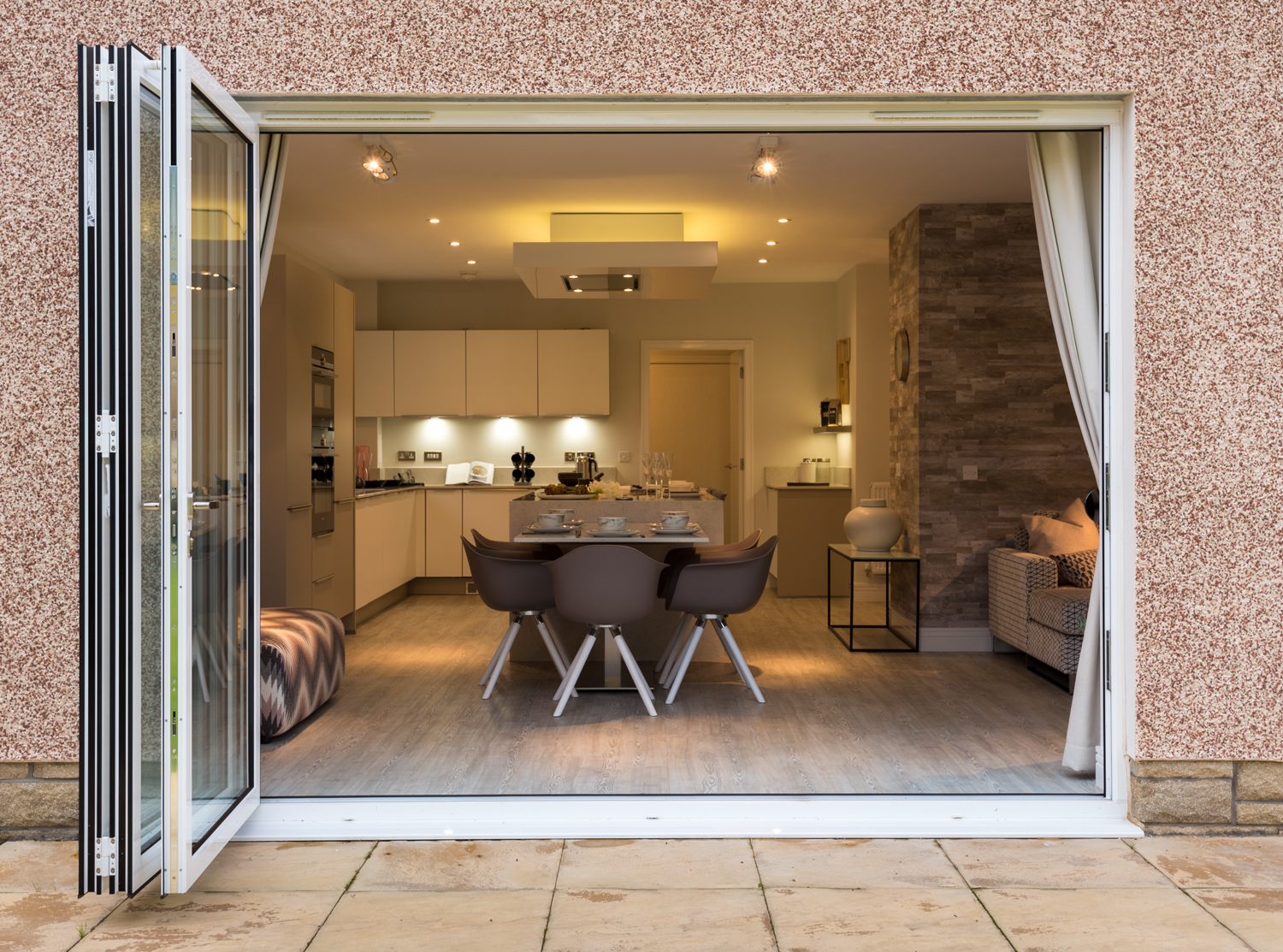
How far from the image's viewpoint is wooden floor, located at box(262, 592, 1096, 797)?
11.3 feet

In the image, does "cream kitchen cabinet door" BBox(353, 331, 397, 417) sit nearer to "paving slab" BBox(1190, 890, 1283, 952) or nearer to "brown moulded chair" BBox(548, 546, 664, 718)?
"brown moulded chair" BBox(548, 546, 664, 718)

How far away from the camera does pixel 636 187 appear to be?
5531mm

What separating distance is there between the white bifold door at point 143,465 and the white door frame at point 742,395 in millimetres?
6190

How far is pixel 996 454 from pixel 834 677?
1770mm

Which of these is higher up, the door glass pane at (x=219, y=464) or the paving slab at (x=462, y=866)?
the door glass pane at (x=219, y=464)

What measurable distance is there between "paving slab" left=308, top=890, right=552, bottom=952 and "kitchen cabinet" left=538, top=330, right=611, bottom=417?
5.95 metres

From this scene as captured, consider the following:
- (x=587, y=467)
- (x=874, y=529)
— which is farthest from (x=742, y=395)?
(x=874, y=529)

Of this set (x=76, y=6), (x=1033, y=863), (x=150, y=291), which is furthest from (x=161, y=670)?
(x=1033, y=863)

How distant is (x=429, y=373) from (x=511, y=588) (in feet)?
→ 13.3

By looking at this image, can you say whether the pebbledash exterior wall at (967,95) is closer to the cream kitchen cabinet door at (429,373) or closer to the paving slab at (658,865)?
the paving slab at (658,865)

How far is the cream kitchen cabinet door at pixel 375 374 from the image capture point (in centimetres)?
834

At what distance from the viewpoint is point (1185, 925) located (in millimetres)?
2447

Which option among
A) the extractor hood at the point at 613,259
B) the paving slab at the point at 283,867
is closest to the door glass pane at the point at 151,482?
the paving slab at the point at 283,867

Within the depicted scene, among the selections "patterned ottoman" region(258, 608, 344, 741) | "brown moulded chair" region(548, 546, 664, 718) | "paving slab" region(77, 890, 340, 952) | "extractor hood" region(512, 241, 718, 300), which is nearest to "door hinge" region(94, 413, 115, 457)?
"paving slab" region(77, 890, 340, 952)
